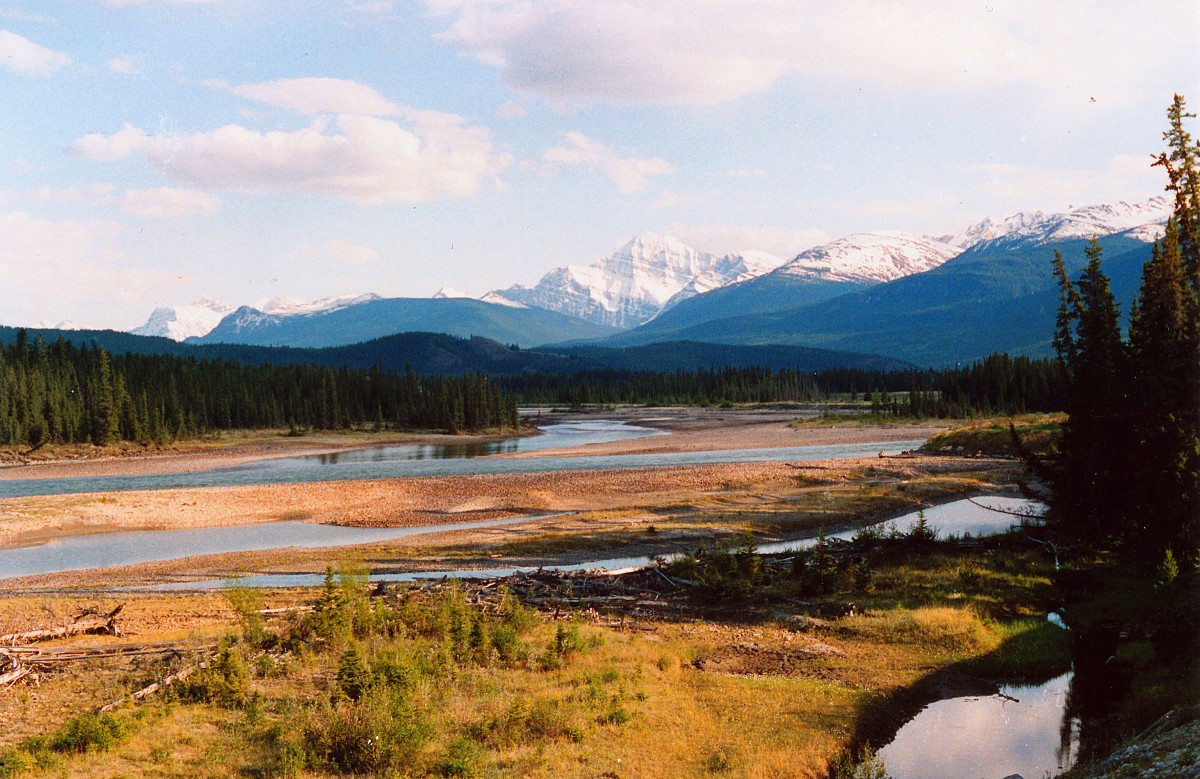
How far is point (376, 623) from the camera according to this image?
2328cm

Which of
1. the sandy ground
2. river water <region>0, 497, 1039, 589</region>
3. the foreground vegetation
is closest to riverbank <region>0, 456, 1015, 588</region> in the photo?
the sandy ground

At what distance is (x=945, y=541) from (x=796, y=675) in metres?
15.9

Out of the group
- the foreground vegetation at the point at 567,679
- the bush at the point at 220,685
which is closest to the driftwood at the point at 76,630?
the foreground vegetation at the point at 567,679

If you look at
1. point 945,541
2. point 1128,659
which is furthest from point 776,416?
point 1128,659

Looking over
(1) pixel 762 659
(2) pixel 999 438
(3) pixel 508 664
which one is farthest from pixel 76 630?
(2) pixel 999 438

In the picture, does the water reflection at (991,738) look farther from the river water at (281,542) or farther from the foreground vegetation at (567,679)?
the river water at (281,542)

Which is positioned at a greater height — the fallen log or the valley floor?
the fallen log

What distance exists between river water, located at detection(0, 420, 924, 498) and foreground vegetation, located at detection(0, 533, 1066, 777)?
48.1 metres

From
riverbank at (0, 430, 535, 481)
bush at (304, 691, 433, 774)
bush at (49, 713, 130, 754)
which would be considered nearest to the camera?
bush at (49, 713, 130, 754)

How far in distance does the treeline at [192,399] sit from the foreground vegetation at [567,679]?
10333 centimetres

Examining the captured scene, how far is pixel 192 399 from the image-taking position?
443 ft

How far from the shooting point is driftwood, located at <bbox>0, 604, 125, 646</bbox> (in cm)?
2203

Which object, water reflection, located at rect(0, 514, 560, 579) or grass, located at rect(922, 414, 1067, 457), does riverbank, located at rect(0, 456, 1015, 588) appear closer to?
water reflection, located at rect(0, 514, 560, 579)

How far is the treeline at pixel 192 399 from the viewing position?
362 ft
